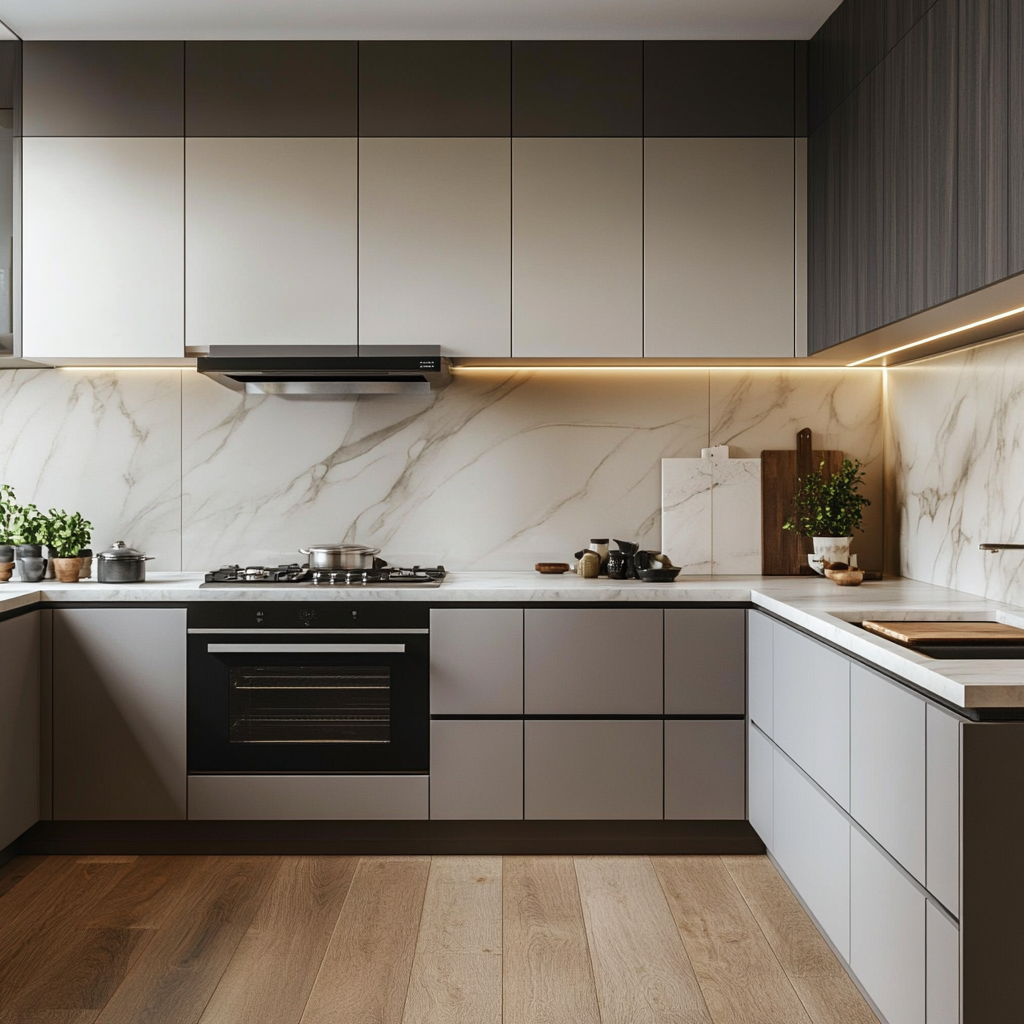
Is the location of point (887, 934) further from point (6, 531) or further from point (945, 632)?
point (6, 531)

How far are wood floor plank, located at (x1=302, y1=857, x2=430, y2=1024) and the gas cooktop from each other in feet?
3.01

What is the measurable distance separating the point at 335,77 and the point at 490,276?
89 cm

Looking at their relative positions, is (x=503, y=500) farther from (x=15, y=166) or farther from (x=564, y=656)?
(x=15, y=166)

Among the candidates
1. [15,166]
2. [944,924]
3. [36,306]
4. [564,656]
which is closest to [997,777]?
[944,924]

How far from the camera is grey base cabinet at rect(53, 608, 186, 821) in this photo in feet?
9.81

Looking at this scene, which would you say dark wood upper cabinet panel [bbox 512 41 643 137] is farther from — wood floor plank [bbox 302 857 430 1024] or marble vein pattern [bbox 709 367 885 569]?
wood floor plank [bbox 302 857 430 1024]

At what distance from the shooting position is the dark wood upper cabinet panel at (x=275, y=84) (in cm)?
318

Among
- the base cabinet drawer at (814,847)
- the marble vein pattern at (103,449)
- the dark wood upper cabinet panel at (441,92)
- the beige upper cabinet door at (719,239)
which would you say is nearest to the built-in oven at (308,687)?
the marble vein pattern at (103,449)

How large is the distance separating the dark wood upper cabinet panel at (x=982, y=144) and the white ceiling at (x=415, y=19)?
45.6 inches

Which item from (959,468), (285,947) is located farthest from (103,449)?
(959,468)

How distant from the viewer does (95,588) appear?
119 inches

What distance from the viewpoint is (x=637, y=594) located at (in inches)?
117

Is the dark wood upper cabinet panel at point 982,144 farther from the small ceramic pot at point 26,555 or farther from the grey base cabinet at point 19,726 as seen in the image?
the small ceramic pot at point 26,555

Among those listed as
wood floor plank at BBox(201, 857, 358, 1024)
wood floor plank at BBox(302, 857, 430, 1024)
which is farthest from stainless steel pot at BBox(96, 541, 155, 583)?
wood floor plank at BBox(302, 857, 430, 1024)
